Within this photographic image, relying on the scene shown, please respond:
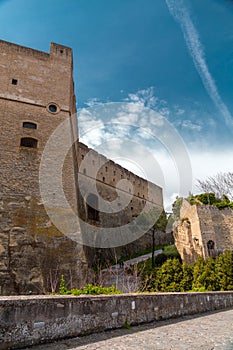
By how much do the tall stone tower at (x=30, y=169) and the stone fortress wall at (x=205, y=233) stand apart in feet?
34.5

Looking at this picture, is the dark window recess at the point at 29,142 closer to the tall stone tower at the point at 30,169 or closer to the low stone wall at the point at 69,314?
the tall stone tower at the point at 30,169

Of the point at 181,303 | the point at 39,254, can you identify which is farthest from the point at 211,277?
the point at 39,254

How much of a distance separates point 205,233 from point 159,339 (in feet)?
51.9

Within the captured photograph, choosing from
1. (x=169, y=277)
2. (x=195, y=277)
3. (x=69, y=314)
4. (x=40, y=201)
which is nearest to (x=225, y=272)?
(x=195, y=277)

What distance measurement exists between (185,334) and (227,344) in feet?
2.21

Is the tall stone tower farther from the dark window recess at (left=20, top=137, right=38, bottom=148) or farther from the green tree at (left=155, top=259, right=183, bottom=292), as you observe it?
the green tree at (left=155, top=259, right=183, bottom=292)

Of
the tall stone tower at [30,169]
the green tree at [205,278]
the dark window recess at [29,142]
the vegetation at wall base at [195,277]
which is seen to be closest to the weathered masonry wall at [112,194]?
the vegetation at wall base at [195,277]

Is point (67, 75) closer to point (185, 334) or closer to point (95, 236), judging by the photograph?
point (95, 236)

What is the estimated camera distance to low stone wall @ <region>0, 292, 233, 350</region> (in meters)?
2.59

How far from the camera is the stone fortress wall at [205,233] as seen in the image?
17359mm

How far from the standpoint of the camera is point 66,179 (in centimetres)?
1200

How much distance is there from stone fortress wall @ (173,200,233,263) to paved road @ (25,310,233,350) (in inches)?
547

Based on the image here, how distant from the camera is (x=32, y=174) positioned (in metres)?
11.3

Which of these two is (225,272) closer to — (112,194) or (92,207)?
(92,207)
